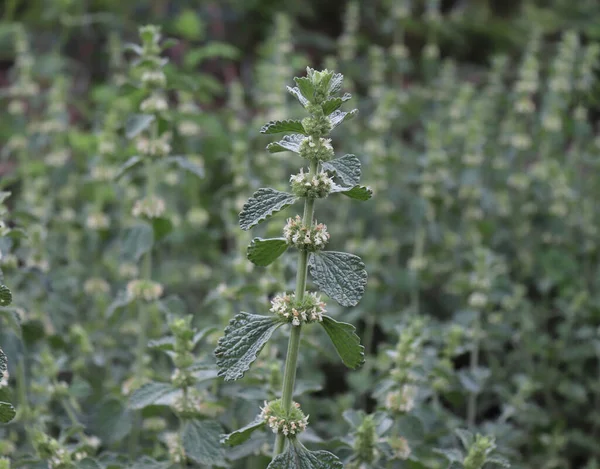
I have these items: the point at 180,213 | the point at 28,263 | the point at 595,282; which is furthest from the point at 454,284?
the point at 28,263

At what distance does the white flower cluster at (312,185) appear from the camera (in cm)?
147

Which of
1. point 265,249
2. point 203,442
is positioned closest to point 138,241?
point 203,442

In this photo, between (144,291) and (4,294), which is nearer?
(4,294)

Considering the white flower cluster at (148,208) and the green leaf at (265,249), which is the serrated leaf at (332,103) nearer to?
the green leaf at (265,249)

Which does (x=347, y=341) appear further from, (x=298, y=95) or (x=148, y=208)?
(x=148, y=208)

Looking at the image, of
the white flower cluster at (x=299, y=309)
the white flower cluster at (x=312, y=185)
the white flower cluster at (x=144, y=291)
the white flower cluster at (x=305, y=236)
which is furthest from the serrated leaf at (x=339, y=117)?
the white flower cluster at (x=144, y=291)

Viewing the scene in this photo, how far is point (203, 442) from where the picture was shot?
69.4 inches

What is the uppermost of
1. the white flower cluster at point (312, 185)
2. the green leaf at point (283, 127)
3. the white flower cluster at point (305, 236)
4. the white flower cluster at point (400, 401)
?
the green leaf at point (283, 127)

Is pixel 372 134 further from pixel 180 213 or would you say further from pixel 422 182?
pixel 180 213

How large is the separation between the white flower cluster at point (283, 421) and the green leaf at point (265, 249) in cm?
33

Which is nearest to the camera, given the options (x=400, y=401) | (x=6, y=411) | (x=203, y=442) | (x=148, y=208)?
(x=6, y=411)

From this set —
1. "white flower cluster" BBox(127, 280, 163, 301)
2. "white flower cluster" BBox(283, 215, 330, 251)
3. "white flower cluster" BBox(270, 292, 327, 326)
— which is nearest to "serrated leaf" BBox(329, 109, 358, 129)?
"white flower cluster" BBox(283, 215, 330, 251)

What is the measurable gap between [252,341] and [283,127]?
0.45 m

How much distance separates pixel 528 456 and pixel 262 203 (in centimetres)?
209
